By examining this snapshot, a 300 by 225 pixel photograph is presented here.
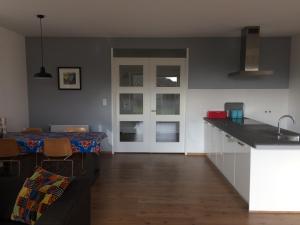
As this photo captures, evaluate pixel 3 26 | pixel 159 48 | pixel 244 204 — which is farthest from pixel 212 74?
pixel 3 26

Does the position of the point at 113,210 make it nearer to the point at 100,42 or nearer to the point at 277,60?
the point at 100,42

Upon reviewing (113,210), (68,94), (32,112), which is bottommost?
(113,210)

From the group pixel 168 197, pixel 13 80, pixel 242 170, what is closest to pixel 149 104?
pixel 168 197

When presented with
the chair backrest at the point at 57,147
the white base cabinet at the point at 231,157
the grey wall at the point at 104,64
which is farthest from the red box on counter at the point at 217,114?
the chair backrest at the point at 57,147

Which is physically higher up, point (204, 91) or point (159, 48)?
point (159, 48)

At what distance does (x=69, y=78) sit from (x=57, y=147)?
7.69 ft

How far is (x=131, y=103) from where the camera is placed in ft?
18.9

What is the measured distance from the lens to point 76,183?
2.18 meters

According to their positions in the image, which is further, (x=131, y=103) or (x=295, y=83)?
(x=131, y=103)

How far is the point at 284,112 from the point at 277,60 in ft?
3.66

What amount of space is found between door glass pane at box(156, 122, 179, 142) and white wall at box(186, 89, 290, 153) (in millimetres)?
401

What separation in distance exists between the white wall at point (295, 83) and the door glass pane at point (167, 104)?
7.73 feet

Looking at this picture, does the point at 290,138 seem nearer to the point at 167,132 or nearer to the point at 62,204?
the point at 62,204

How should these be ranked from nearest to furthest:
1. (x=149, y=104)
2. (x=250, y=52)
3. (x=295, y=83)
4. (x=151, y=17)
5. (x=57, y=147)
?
(x=57, y=147)
(x=151, y=17)
(x=250, y=52)
(x=295, y=83)
(x=149, y=104)
